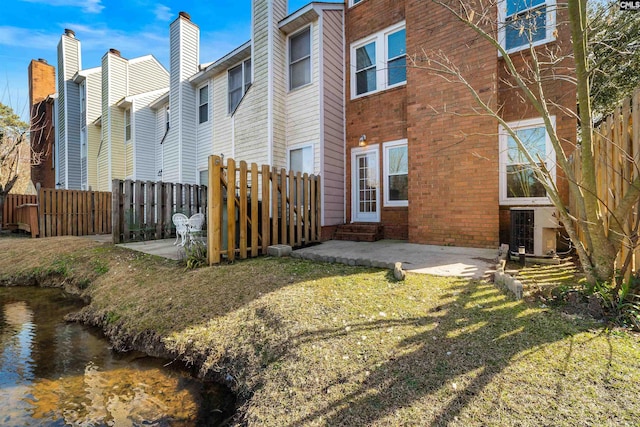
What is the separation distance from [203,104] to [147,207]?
5.60m

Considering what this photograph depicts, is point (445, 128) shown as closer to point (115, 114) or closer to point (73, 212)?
point (73, 212)

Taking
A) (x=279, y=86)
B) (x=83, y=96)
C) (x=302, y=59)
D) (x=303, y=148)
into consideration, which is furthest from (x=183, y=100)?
(x=83, y=96)

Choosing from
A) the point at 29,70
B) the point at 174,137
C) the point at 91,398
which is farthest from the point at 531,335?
the point at 29,70

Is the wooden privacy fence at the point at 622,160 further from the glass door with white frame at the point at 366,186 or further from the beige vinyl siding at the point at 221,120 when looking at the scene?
the beige vinyl siding at the point at 221,120

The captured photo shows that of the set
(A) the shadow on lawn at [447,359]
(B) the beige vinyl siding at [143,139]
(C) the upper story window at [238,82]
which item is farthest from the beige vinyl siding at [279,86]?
(B) the beige vinyl siding at [143,139]

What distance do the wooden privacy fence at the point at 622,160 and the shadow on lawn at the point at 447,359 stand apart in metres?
1.29

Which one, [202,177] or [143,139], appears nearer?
[202,177]

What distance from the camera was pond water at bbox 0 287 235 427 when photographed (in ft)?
7.93

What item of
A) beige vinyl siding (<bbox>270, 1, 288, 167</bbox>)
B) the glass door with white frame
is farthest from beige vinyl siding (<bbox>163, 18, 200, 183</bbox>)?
the glass door with white frame

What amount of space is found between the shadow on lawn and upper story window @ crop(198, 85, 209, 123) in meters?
12.5

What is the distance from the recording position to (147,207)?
32.8 ft

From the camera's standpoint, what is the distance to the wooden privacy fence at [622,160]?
2.89 metres

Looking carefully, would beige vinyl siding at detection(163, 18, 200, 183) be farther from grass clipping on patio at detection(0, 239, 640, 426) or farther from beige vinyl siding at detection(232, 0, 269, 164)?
grass clipping on patio at detection(0, 239, 640, 426)

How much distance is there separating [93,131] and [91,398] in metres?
21.6
